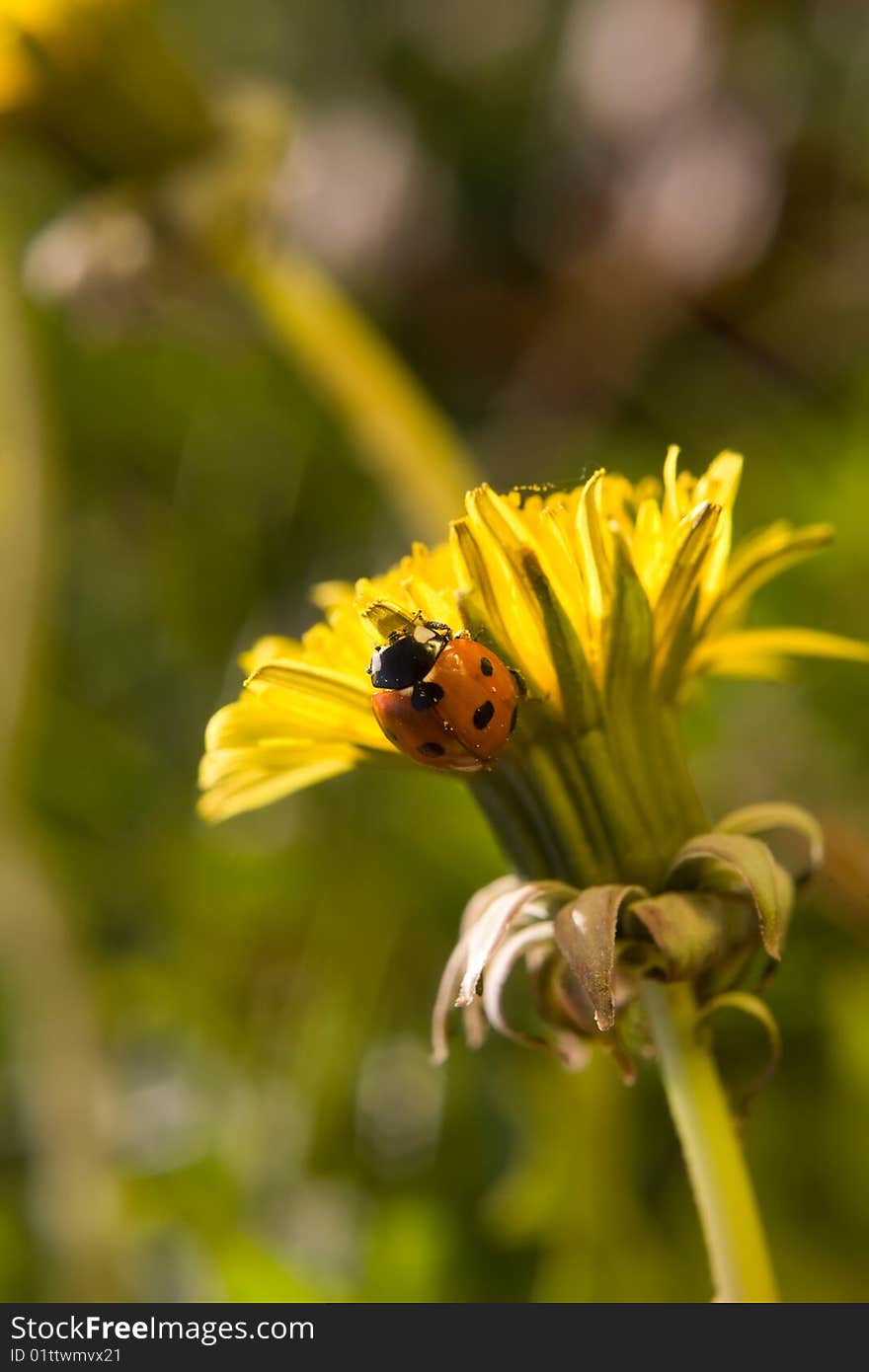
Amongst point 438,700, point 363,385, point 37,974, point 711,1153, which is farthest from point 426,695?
point 37,974

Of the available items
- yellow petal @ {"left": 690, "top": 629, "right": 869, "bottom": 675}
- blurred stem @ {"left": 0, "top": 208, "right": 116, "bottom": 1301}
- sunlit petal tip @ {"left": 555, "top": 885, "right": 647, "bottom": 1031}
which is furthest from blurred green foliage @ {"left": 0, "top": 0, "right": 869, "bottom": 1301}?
sunlit petal tip @ {"left": 555, "top": 885, "right": 647, "bottom": 1031}

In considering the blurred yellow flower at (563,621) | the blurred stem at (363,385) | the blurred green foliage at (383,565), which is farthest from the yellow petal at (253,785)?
the blurred stem at (363,385)

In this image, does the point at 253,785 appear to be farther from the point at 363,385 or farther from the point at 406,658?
the point at 363,385

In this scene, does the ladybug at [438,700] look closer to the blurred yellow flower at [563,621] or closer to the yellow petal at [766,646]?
the blurred yellow flower at [563,621]

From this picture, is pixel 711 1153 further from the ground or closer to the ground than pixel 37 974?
closer to the ground

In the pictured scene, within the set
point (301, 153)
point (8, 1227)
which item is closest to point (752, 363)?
point (301, 153)
